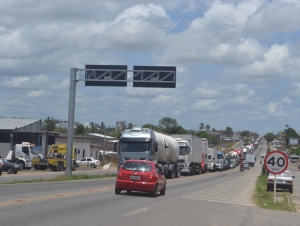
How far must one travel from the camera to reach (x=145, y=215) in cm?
1590

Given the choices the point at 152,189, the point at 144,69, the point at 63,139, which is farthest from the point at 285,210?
the point at 63,139

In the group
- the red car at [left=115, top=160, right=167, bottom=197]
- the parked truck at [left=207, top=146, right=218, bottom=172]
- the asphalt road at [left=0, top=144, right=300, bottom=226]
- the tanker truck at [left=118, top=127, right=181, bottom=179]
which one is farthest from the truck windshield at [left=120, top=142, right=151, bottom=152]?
the parked truck at [left=207, top=146, right=218, bottom=172]

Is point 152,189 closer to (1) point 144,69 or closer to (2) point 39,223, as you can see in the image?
(2) point 39,223

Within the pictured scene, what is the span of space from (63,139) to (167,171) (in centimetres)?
4255

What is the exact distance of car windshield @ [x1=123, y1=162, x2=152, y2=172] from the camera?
74.1 ft

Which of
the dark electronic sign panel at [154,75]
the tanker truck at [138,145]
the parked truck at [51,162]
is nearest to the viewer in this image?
the tanker truck at [138,145]

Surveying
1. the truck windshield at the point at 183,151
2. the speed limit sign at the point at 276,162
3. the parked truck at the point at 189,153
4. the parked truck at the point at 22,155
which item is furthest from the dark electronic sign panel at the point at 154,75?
the parked truck at the point at 22,155

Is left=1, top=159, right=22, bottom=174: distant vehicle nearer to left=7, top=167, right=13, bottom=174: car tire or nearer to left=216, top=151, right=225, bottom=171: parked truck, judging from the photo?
left=7, top=167, right=13, bottom=174: car tire

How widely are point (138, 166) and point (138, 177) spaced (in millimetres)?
606

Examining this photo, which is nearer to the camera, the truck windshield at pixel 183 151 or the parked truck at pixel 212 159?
the truck windshield at pixel 183 151

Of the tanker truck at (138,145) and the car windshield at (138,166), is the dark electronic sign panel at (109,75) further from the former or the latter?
the car windshield at (138,166)

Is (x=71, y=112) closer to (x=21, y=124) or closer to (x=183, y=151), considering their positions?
(x=183, y=151)

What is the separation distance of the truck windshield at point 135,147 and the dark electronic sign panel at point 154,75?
4.20 m

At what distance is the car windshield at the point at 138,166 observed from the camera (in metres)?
22.6
